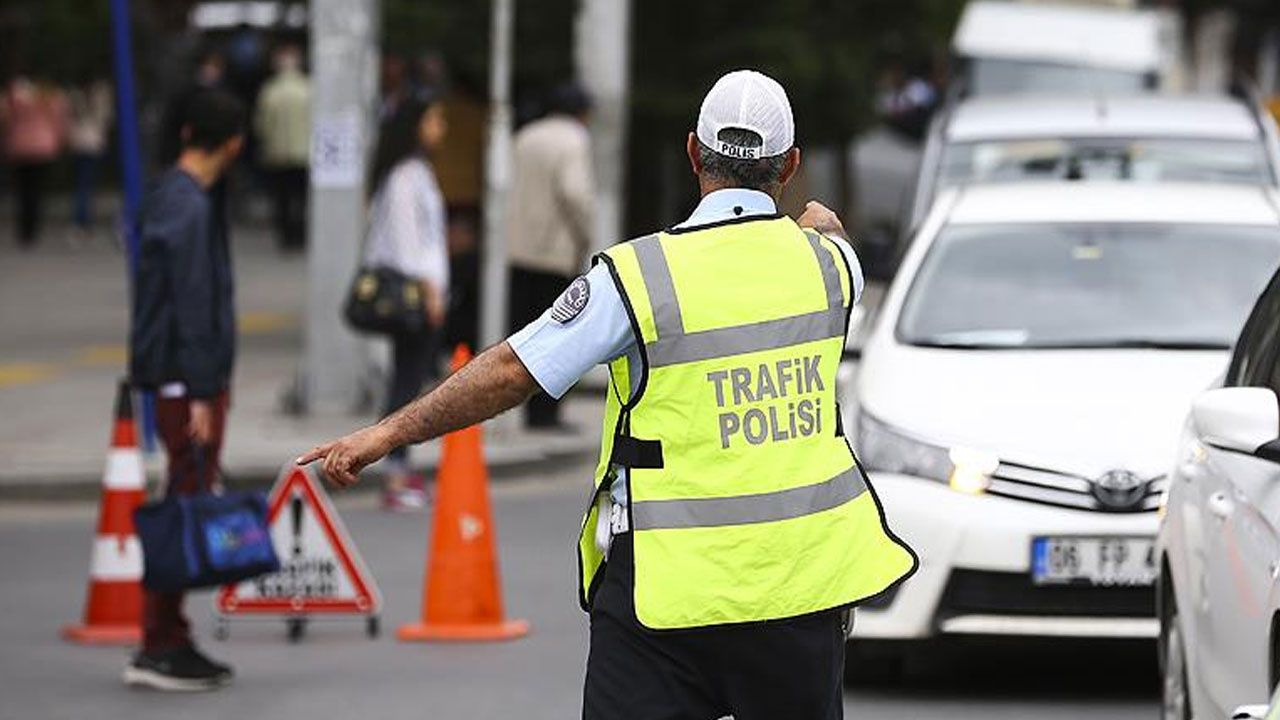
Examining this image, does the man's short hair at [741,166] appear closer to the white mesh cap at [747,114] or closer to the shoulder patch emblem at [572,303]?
the white mesh cap at [747,114]

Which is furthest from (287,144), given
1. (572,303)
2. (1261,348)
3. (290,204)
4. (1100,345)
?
(572,303)

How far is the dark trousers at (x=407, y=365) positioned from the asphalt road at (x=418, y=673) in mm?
2078

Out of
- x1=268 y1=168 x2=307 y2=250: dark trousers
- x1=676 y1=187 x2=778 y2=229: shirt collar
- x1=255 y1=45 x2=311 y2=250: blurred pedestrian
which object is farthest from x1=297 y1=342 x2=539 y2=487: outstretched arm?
x1=268 y1=168 x2=307 y2=250: dark trousers

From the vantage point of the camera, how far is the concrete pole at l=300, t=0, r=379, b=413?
55.3 ft

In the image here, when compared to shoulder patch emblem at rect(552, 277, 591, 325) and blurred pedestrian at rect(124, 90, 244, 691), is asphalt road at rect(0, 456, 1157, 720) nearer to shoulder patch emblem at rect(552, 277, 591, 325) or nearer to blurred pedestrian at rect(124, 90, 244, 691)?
blurred pedestrian at rect(124, 90, 244, 691)

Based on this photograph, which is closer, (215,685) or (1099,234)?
(215,685)

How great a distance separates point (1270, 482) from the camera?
644 centimetres

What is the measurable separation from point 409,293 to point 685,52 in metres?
10.9

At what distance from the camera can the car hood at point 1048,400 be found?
9.15 metres

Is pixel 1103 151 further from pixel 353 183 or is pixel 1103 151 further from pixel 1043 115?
pixel 353 183

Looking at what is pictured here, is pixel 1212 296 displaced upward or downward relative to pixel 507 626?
upward

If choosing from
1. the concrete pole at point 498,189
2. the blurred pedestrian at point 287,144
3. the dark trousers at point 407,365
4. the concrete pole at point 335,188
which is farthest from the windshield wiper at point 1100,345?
the blurred pedestrian at point 287,144

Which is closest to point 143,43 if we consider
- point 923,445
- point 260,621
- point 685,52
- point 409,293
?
point 685,52

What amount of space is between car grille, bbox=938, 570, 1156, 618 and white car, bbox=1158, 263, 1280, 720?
104cm
